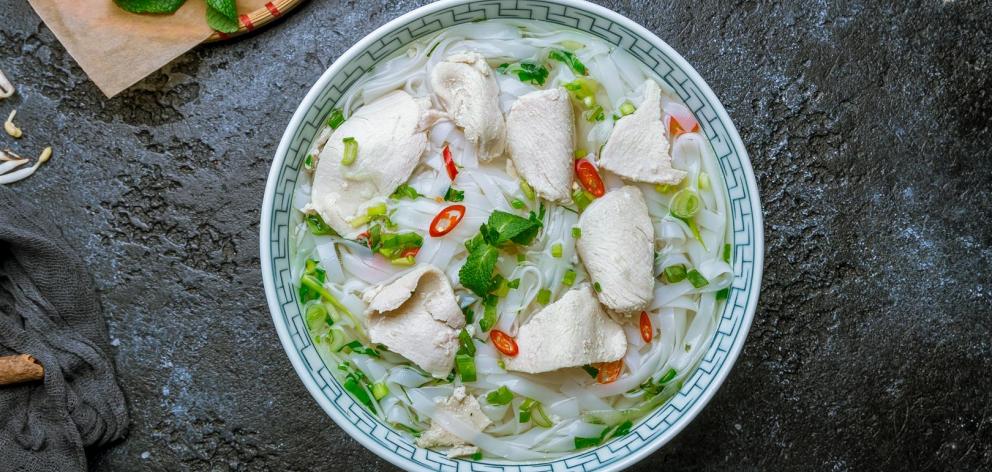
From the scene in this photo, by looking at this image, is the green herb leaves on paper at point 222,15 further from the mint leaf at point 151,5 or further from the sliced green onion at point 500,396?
the sliced green onion at point 500,396

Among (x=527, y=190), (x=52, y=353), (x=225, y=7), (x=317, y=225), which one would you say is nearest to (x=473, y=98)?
(x=527, y=190)

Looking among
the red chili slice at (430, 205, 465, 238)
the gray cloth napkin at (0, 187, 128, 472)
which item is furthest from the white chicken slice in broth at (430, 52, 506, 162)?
the gray cloth napkin at (0, 187, 128, 472)

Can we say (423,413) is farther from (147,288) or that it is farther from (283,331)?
(147,288)


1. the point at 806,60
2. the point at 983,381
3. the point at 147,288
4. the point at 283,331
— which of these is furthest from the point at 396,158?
the point at 983,381

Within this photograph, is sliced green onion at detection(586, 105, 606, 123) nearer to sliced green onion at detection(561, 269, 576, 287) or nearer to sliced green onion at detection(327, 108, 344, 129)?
sliced green onion at detection(561, 269, 576, 287)

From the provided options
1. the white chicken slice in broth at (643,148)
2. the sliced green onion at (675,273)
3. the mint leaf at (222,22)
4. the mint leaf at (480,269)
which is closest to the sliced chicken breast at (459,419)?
the mint leaf at (480,269)

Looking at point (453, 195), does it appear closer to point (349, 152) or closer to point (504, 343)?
point (349, 152)

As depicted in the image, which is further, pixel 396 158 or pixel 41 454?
pixel 41 454
